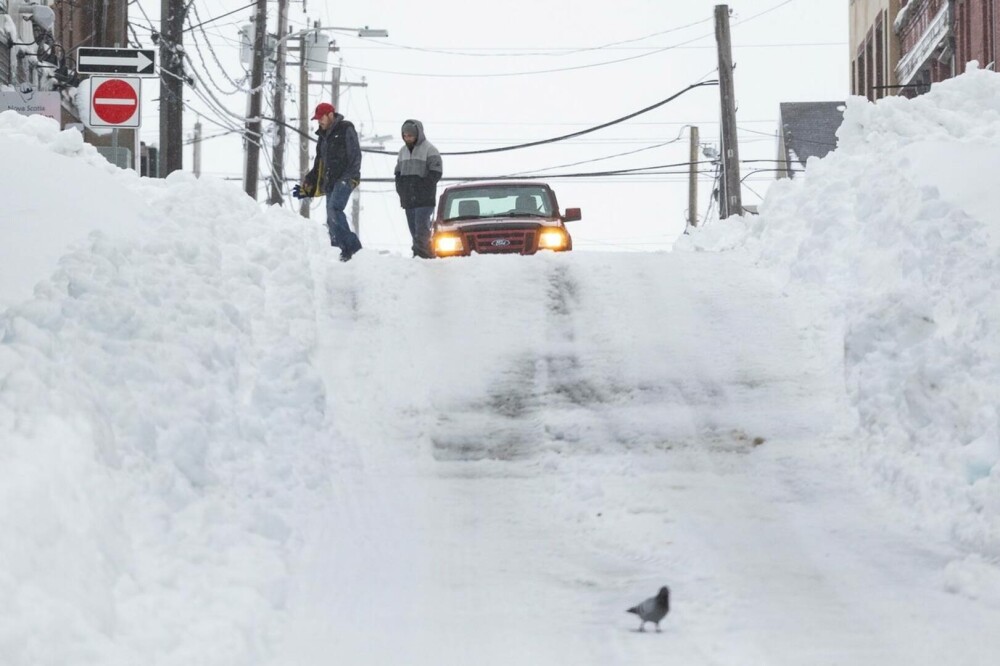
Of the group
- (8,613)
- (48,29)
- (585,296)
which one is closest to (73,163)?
(585,296)

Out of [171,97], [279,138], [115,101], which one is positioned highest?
[279,138]

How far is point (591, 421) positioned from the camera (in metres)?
10.5

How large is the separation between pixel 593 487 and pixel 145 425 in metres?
2.81

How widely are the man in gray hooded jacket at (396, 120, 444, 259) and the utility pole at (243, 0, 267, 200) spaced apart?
39.7 ft

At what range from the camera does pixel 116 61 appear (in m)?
14.6

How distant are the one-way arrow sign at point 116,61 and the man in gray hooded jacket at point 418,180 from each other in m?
3.97

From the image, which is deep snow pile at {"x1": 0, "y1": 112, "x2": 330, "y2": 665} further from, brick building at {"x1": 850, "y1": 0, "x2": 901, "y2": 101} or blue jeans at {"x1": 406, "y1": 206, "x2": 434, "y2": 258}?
brick building at {"x1": 850, "y1": 0, "x2": 901, "y2": 101}

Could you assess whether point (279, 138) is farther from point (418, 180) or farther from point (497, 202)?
point (418, 180)

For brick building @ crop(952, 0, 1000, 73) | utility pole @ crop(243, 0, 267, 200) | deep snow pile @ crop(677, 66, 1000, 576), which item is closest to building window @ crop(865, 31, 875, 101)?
brick building @ crop(952, 0, 1000, 73)

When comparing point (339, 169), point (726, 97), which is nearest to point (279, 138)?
point (726, 97)

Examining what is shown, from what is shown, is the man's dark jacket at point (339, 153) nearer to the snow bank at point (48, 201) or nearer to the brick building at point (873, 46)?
the snow bank at point (48, 201)

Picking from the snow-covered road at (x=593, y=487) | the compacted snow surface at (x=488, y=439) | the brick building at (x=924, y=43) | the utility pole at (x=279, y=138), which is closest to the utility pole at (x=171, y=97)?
the compacted snow surface at (x=488, y=439)

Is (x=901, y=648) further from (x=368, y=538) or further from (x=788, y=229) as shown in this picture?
(x=788, y=229)

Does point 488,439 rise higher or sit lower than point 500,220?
lower
